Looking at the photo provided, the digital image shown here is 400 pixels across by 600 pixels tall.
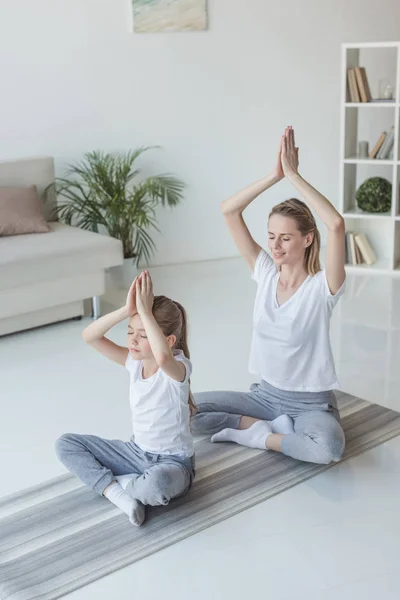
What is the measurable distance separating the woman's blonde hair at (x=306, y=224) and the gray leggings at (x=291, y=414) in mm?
473

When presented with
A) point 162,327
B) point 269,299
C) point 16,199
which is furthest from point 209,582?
point 16,199

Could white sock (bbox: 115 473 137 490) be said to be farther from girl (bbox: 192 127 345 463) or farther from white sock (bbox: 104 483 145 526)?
girl (bbox: 192 127 345 463)

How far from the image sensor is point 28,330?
4.60m

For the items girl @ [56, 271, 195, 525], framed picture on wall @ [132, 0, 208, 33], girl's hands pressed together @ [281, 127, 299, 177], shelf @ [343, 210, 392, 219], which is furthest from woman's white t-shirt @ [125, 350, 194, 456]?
framed picture on wall @ [132, 0, 208, 33]

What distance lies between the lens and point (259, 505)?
278 centimetres

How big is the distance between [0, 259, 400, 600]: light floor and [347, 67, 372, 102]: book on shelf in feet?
3.78

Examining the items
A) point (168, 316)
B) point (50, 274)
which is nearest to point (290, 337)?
point (168, 316)

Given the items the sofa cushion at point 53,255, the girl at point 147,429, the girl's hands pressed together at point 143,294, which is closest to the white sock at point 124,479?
the girl at point 147,429

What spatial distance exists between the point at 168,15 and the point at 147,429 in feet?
11.4

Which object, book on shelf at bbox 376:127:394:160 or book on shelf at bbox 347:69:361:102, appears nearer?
book on shelf at bbox 347:69:361:102

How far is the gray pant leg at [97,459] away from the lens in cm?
280

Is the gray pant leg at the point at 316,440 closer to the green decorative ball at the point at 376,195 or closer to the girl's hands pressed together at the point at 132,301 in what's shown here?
the girl's hands pressed together at the point at 132,301

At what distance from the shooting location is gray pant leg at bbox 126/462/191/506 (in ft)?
8.73

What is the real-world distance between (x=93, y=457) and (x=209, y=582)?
25.6 inches
